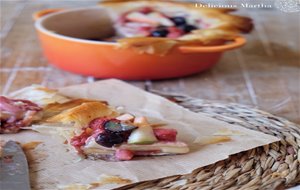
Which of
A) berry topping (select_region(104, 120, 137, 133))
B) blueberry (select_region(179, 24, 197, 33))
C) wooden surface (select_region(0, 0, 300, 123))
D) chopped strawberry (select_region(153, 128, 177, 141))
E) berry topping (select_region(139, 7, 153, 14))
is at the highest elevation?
berry topping (select_region(104, 120, 137, 133))

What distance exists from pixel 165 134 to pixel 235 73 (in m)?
0.39

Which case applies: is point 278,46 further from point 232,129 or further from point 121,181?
point 121,181

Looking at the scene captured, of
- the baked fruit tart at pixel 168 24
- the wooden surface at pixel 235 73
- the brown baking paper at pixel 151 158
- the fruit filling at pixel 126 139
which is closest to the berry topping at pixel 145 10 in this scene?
the baked fruit tart at pixel 168 24

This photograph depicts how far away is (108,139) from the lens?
2.08 ft

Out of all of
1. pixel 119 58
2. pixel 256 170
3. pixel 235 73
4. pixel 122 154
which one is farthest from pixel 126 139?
pixel 235 73

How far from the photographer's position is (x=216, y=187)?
1.98 feet

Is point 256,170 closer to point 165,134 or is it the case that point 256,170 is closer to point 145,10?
point 165,134

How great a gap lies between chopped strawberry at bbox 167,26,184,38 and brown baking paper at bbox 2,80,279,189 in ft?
0.74

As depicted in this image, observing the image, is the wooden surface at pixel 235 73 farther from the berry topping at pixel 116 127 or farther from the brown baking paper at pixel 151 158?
the berry topping at pixel 116 127

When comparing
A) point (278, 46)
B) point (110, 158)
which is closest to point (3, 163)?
point (110, 158)

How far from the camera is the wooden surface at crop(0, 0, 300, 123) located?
0.92 metres

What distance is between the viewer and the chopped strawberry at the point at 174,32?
1011 millimetres

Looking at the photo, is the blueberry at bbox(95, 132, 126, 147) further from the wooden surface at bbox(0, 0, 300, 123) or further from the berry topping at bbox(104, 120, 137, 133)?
the wooden surface at bbox(0, 0, 300, 123)

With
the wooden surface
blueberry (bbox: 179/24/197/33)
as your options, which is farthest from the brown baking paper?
blueberry (bbox: 179/24/197/33)
